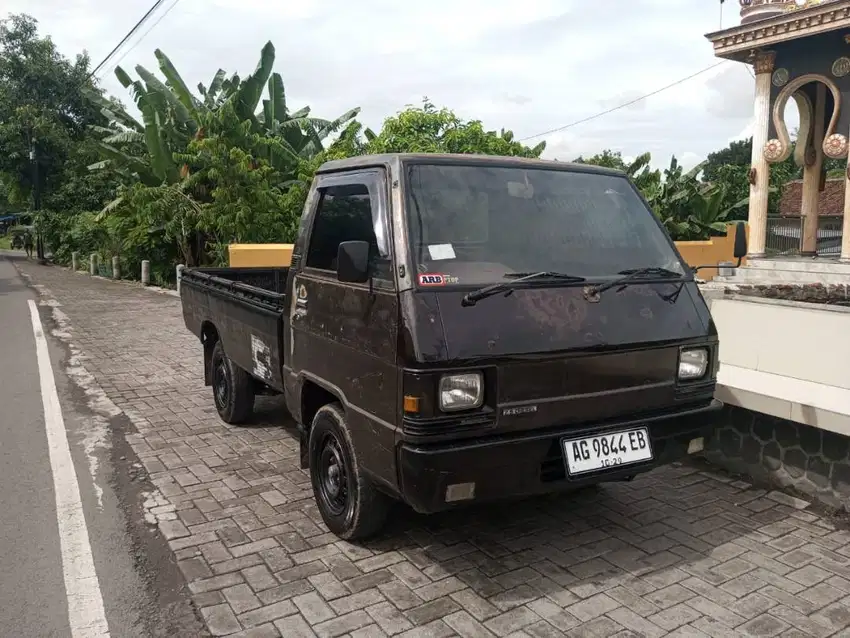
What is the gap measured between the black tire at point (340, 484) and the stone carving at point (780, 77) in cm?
1550

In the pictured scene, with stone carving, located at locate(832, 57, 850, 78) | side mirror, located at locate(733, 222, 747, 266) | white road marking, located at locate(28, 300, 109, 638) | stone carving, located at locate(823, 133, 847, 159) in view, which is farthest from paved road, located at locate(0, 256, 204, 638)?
stone carving, located at locate(832, 57, 850, 78)

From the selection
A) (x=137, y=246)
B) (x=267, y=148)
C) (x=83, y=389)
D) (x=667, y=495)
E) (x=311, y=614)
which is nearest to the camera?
(x=311, y=614)

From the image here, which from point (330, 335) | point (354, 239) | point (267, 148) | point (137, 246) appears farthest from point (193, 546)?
point (137, 246)

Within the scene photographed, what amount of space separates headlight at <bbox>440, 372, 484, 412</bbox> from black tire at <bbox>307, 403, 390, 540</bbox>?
0.78 m

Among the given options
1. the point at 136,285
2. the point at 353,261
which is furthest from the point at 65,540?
the point at 136,285

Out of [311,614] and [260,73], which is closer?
[311,614]

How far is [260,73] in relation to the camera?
791 inches

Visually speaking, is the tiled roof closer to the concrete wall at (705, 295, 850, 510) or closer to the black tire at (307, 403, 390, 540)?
the concrete wall at (705, 295, 850, 510)

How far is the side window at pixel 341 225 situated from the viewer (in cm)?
366

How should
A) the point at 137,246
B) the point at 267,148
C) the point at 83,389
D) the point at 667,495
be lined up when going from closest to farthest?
the point at 667,495, the point at 83,389, the point at 267,148, the point at 137,246

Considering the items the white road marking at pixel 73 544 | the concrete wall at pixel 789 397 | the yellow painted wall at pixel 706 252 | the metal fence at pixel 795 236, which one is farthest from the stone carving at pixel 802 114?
the white road marking at pixel 73 544

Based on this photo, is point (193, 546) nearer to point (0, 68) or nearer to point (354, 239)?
point (354, 239)

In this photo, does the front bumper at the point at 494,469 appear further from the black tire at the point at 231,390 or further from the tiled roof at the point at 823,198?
the tiled roof at the point at 823,198

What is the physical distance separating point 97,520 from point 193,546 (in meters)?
0.82
